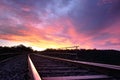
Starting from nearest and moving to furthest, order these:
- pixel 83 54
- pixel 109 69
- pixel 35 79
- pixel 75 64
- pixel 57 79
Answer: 1. pixel 35 79
2. pixel 57 79
3. pixel 109 69
4. pixel 75 64
5. pixel 83 54

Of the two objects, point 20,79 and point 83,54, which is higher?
point 83,54

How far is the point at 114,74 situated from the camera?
17.4 ft

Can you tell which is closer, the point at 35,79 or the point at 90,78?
the point at 35,79

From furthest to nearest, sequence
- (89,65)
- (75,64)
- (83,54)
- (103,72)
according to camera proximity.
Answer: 1. (83,54)
2. (75,64)
3. (89,65)
4. (103,72)

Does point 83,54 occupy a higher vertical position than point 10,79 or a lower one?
higher

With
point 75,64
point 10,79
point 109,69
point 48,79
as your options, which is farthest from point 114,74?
point 75,64

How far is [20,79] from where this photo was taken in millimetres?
5801

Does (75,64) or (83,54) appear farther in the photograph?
(83,54)

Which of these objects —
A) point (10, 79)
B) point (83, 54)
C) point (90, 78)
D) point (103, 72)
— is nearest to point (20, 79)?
point (10, 79)

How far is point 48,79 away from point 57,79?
0.23m

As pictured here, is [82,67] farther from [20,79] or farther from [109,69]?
[20,79]

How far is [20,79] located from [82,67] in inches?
118

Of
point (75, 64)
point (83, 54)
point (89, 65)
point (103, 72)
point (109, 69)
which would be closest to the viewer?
point (109, 69)

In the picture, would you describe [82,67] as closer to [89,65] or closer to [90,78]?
[89,65]
